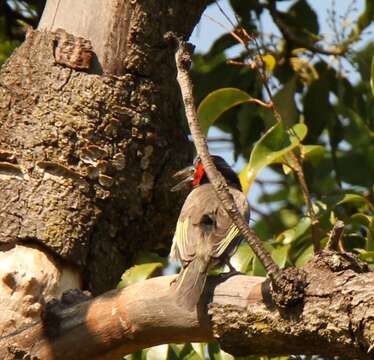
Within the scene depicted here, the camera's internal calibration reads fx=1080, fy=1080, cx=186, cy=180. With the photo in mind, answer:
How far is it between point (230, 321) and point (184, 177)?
1.36 m

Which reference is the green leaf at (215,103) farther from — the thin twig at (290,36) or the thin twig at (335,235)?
the thin twig at (335,235)

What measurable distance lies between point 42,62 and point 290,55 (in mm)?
2259

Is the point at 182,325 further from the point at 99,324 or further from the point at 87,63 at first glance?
the point at 87,63

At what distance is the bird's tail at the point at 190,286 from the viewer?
3.43m

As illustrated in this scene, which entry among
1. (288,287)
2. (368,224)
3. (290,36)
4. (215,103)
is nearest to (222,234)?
(215,103)

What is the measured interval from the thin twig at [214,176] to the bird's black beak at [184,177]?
3.18ft

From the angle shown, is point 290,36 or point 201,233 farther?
point 290,36

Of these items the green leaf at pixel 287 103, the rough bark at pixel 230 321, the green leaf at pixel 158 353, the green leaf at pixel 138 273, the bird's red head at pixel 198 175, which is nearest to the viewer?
the rough bark at pixel 230 321

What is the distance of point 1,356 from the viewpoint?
3.72m

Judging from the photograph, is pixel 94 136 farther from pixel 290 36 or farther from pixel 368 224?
pixel 290 36

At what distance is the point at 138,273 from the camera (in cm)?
439

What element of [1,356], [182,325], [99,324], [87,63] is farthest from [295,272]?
[87,63]

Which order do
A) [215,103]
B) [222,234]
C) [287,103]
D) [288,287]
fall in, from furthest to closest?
[287,103]
[215,103]
[222,234]
[288,287]

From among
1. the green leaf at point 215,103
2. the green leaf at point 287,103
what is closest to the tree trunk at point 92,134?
the green leaf at point 215,103
